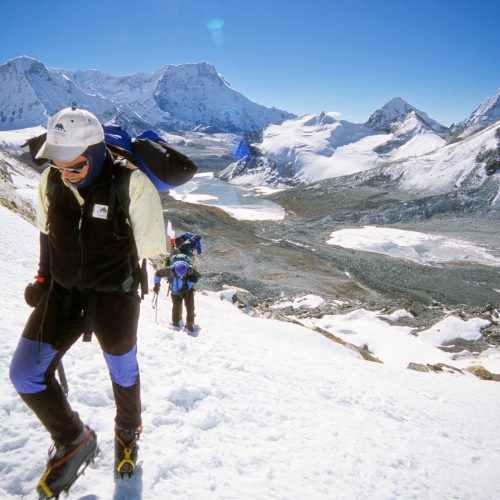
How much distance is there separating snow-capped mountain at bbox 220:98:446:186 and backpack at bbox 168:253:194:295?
118659mm

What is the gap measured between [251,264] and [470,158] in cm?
7125

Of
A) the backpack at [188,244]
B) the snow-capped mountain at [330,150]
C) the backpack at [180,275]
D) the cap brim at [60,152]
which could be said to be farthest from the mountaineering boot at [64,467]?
the snow-capped mountain at [330,150]

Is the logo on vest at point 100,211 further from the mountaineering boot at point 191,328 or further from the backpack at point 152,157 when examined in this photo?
the mountaineering boot at point 191,328

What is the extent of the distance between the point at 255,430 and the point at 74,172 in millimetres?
2868

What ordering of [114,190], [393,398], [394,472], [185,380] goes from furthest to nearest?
[393,398] → [185,380] → [394,472] → [114,190]

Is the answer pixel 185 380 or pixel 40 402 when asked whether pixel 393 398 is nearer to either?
pixel 185 380

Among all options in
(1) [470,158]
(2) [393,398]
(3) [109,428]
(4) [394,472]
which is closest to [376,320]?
(2) [393,398]

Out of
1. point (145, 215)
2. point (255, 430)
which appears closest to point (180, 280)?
point (255, 430)

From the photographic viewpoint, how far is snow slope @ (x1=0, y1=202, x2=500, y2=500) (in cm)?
283

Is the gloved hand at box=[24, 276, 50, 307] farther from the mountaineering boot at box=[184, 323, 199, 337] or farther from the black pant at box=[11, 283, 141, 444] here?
the mountaineering boot at box=[184, 323, 199, 337]

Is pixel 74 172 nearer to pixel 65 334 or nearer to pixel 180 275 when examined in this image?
pixel 65 334

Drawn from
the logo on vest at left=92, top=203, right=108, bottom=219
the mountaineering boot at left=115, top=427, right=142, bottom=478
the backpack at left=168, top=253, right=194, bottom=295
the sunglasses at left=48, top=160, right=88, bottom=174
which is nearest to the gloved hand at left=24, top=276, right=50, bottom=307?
the logo on vest at left=92, top=203, right=108, bottom=219

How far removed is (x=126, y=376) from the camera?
2.62 m

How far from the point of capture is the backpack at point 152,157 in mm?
2484
